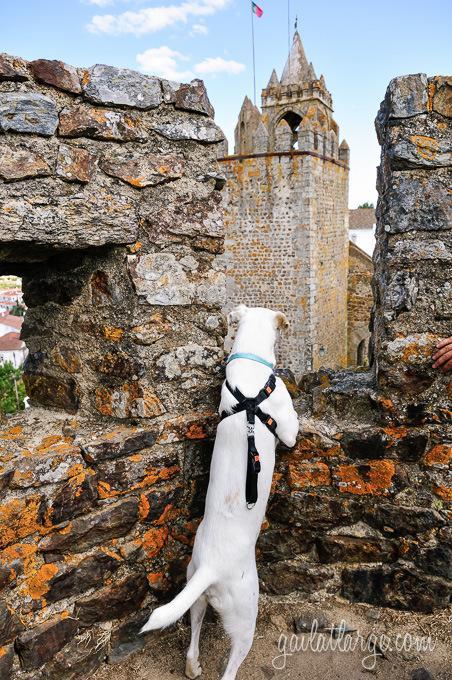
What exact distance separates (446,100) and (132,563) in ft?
8.03

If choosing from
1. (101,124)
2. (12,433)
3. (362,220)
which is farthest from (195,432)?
(362,220)

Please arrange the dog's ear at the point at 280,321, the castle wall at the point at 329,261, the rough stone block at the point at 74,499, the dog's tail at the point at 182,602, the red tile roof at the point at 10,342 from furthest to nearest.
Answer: the red tile roof at the point at 10,342 < the castle wall at the point at 329,261 < the dog's ear at the point at 280,321 < the rough stone block at the point at 74,499 < the dog's tail at the point at 182,602

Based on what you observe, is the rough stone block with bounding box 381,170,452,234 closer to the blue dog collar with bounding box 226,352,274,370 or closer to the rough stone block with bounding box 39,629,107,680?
the blue dog collar with bounding box 226,352,274,370

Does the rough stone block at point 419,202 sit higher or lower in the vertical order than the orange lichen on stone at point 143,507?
higher

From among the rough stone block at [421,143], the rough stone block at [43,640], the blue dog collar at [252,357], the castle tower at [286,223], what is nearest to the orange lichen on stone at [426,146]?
the rough stone block at [421,143]

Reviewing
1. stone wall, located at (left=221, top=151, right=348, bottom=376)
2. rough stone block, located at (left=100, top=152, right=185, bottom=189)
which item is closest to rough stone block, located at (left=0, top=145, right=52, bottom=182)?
rough stone block, located at (left=100, top=152, right=185, bottom=189)

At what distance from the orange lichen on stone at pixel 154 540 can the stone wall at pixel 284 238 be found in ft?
45.5

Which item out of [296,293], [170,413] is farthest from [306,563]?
[296,293]

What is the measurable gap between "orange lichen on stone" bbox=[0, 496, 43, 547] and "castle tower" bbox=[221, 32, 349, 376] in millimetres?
14143

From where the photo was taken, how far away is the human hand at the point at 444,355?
2.50 metres

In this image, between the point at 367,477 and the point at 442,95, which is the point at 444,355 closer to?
the point at 367,477

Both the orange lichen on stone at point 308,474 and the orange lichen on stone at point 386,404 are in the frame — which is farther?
the orange lichen on stone at point 308,474

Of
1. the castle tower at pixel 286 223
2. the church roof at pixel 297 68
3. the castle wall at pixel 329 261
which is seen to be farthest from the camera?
the church roof at pixel 297 68

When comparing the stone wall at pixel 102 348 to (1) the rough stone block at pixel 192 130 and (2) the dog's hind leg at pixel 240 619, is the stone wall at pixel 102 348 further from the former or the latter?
(2) the dog's hind leg at pixel 240 619
